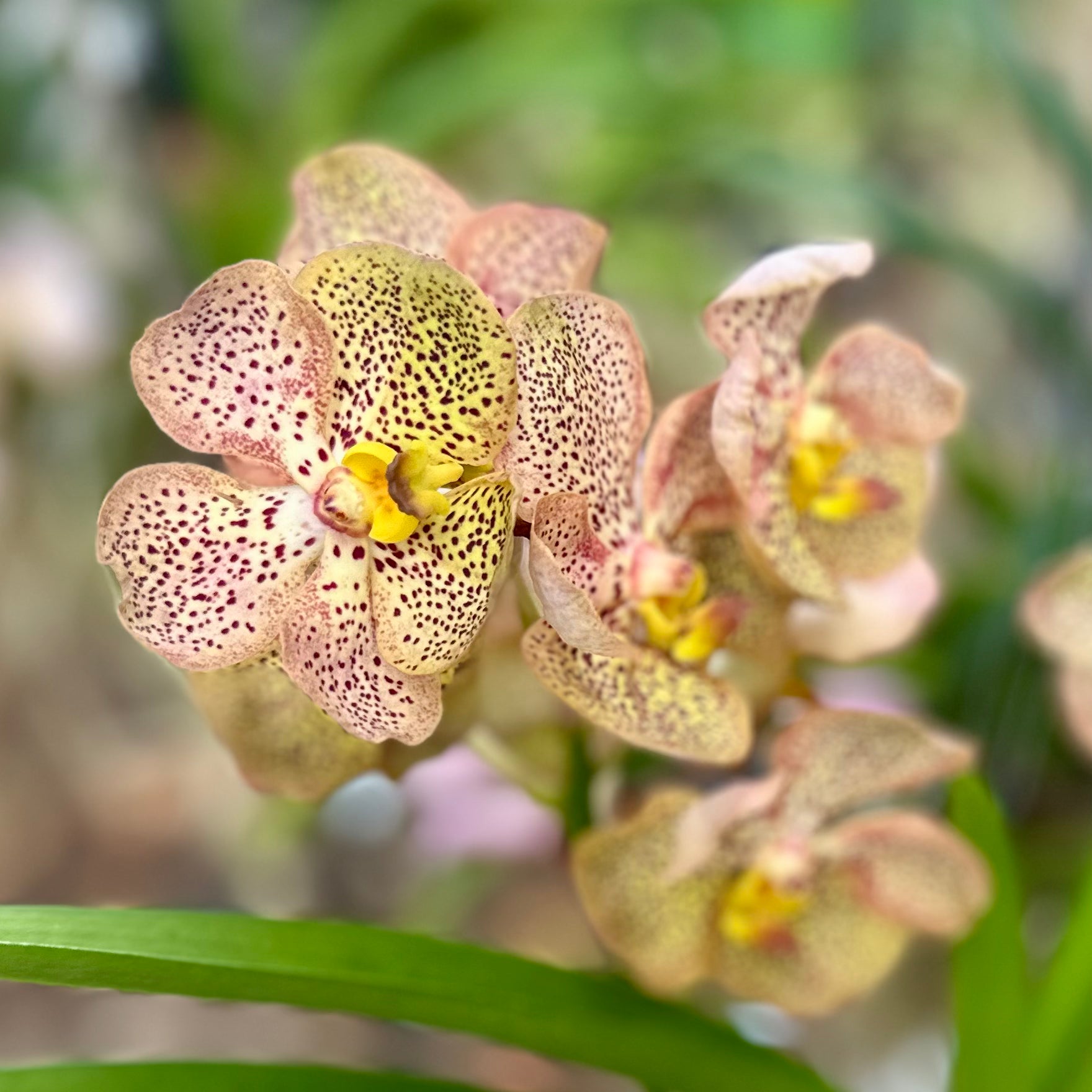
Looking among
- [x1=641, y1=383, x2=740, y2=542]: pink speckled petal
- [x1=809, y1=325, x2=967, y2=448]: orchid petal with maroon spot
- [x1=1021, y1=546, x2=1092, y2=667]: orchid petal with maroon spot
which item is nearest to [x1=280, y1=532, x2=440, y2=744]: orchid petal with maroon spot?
[x1=641, y1=383, x2=740, y2=542]: pink speckled petal

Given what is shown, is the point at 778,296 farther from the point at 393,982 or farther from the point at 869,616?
the point at 393,982

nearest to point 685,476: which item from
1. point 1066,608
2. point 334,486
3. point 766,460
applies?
point 766,460

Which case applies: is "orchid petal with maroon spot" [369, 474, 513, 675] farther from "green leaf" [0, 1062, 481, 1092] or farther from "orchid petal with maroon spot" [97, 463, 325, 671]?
"green leaf" [0, 1062, 481, 1092]

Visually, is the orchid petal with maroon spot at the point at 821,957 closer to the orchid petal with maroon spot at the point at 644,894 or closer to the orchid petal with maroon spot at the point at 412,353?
the orchid petal with maroon spot at the point at 644,894

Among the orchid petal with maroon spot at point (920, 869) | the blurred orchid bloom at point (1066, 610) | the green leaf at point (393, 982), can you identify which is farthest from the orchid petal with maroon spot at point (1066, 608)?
the green leaf at point (393, 982)

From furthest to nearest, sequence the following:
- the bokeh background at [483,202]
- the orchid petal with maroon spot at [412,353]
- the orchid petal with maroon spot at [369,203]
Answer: the bokeh background at [483,202] → the orchid petal with maroon spot at [369,203] → the orchid petal with maroon spot at [412,353]

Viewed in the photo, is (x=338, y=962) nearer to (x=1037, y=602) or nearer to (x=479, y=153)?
(x=1037, y=602)
